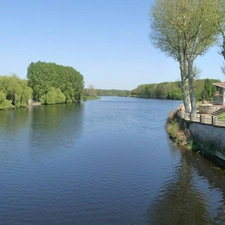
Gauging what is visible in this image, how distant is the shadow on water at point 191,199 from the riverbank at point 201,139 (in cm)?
167

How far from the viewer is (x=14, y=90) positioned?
70.0 m

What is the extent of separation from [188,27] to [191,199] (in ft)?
60.3

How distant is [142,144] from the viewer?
2631 centimetres

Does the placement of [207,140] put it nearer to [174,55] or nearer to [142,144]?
[142,144]

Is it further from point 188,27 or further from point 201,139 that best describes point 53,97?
point 201,139

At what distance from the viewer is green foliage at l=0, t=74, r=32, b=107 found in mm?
69625

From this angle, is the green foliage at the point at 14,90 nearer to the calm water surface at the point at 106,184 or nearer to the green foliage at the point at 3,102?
the green foliage at the point at 3,102

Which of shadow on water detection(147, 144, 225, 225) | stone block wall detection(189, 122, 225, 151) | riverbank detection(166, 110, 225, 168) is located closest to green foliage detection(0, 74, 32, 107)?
riverbank detection(166, 110, 225, 168)

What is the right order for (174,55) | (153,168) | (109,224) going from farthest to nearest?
(174,55), (153,168), (109,224)

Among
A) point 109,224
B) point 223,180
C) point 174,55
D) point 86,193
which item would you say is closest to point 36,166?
point 86,193

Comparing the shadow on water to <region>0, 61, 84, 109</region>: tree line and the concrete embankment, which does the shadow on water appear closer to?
the concrete embankment

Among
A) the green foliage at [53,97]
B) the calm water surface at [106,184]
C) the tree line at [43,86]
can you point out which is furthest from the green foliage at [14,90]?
the calm water surface at [106,184]

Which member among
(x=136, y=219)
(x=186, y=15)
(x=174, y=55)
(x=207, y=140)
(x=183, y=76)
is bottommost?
(x=136, y=219)

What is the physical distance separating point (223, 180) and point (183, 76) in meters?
17.8
